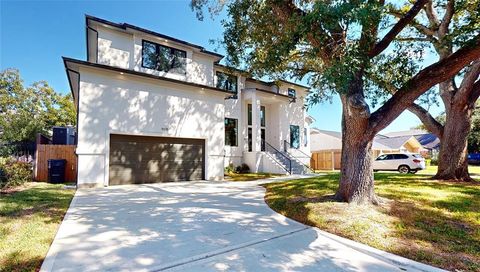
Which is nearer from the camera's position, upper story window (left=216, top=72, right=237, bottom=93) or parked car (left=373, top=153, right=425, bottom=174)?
upper story window (left=216, top=72, right=237, bottom=93)

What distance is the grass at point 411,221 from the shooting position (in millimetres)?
4184

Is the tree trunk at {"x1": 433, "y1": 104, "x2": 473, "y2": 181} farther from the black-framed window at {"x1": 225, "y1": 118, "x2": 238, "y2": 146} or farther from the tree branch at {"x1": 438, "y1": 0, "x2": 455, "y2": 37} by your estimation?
the black-framed window at {"x1": 225, "y1": 118, "x2": 238, "y2": 146}

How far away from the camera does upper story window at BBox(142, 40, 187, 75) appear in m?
13.8

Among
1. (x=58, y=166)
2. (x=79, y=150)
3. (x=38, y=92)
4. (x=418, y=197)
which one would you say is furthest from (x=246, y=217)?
(x=38, y=92)

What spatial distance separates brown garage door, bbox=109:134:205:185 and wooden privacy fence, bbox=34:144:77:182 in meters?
3.59

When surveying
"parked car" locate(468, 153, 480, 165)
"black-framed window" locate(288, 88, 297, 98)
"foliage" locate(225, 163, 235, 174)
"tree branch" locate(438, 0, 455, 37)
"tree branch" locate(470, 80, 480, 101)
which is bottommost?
"foliage" locate(225, 163, 235, 174)

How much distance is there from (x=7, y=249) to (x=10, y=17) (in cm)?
1415

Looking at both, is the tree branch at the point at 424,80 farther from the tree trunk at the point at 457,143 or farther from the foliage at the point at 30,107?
the foliage at the point at 30,107

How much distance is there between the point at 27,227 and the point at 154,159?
789 centimetres

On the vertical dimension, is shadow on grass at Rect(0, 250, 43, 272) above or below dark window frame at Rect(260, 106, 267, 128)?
below

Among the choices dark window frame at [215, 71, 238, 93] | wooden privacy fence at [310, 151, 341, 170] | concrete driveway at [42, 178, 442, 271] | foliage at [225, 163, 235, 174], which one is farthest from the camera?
wooden privacy fence at [310, 151, 341, 170]

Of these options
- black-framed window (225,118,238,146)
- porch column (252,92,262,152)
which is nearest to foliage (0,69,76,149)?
black-framed window (225,118,238,146)

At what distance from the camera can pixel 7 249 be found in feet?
13.0

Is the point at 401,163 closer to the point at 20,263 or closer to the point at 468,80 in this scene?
the point at 468,80
